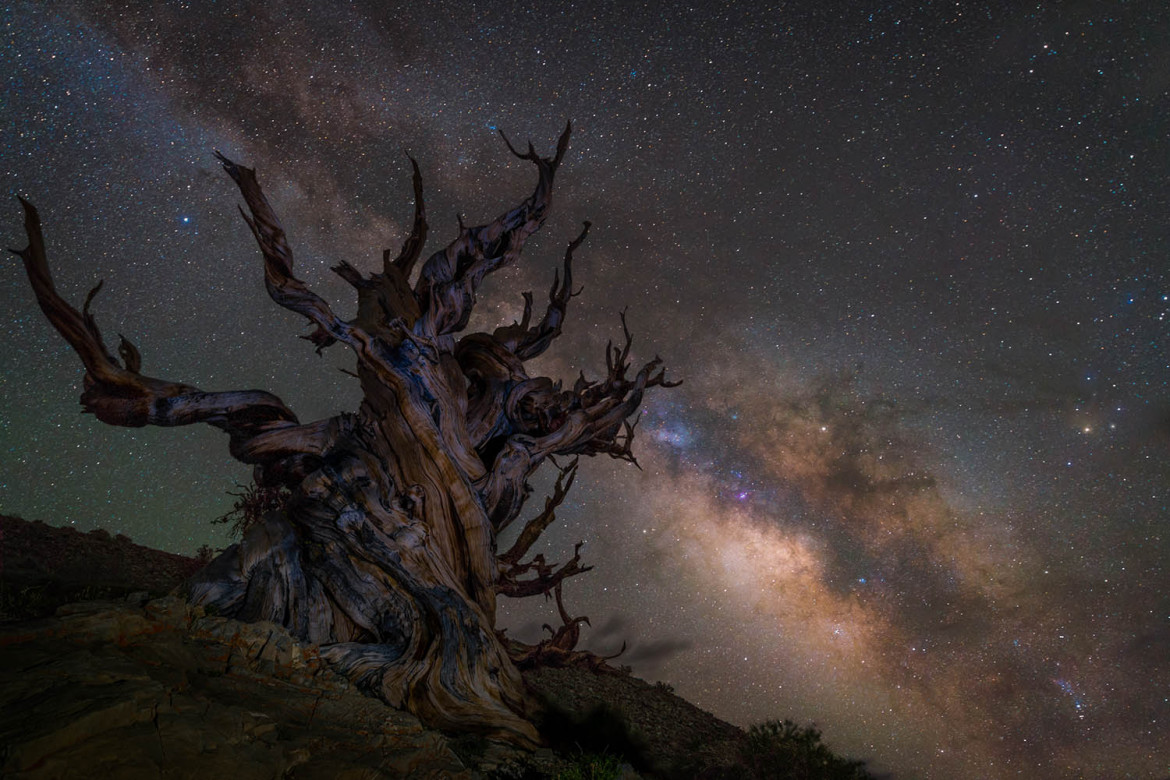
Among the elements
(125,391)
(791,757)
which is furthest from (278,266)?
(791,757)

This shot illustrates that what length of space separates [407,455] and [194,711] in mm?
5275

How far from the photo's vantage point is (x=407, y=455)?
875cm

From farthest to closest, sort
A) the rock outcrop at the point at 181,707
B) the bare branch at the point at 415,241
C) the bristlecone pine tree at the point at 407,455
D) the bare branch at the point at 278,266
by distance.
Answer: the bare branch at the point at 415,241, the bare branch at the point at 278,266, the bristlecone pine tree at the point at 407,455, the rock outcrop at the point at 181,707

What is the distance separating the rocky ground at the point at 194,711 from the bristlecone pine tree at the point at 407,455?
3.01 feet

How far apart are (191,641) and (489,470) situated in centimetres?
574

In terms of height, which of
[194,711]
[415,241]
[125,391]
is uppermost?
[415,241]

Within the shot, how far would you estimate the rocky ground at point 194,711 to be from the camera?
2.95 m

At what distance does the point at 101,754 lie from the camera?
2.85m

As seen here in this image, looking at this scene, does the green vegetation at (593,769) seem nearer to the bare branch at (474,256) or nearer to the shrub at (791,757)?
the shrub at (791,757)

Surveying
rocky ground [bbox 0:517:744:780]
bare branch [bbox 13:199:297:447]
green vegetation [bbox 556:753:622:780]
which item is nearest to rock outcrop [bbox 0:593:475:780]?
rocky ground [bbox 0:517:744:780]

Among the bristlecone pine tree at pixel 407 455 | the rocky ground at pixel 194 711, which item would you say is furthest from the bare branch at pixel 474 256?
the rocky ground at pixel 194 711

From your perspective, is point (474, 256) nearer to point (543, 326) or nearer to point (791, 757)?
point (543, 326)

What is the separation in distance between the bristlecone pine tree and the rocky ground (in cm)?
92

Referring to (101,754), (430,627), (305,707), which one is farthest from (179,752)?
(430,627)
